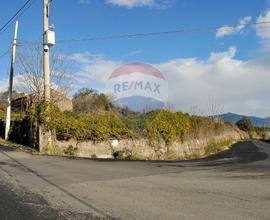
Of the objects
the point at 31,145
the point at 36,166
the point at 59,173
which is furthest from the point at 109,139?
the point at 59,173

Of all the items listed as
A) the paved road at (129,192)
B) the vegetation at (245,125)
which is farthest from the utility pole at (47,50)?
the vegetation at (245,125)

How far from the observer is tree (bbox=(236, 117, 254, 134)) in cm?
7880

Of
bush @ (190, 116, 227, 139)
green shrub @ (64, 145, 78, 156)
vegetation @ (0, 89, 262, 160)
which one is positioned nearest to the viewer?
green shrub @ (64, 145, 78, 156)

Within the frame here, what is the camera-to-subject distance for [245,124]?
80688mm

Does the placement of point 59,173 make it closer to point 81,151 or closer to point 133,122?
point 81,151

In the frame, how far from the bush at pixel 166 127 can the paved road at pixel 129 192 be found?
8414mm

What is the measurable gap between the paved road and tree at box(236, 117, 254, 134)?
221 feet

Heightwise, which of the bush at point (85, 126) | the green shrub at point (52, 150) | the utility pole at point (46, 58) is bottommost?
the green shrub at point (52, 150)

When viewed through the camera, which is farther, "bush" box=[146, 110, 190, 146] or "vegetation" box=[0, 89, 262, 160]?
"bush" box=[146, 110, 190, 146]

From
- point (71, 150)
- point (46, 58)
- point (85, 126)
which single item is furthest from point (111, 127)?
point (46, 58)

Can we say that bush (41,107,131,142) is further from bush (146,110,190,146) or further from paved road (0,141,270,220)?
paved road (0,141,270,220)

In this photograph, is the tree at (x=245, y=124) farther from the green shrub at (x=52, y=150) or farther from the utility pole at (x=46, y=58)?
the green shrub at (x=52, y=150)

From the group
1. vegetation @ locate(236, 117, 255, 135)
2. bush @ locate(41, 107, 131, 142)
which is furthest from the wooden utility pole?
vegetation @ locate(236, 117, 255, 135)

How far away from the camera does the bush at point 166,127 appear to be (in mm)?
22016
